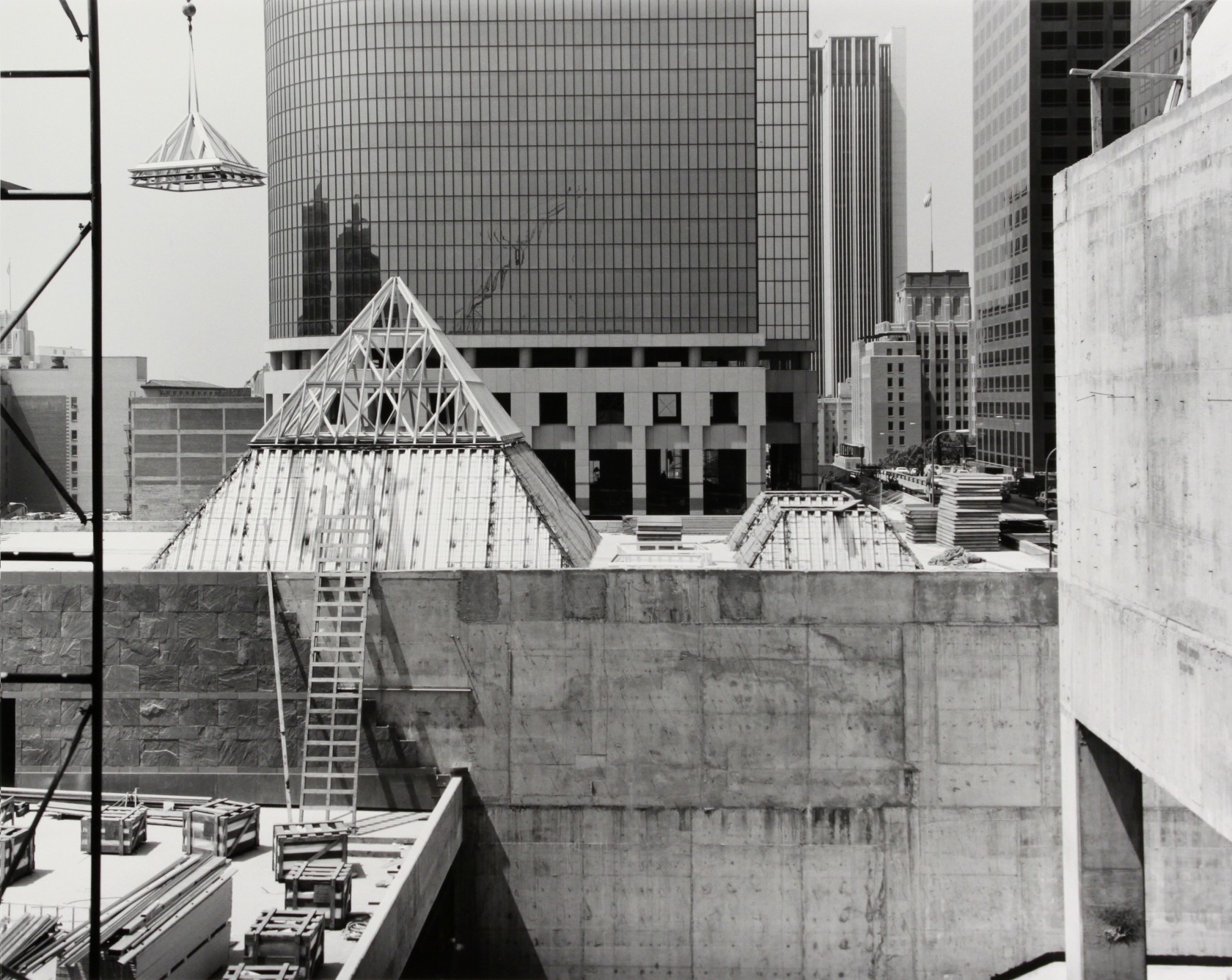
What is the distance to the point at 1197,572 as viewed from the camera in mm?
20812

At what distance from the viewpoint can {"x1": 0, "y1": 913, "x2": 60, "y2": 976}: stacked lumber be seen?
82.7 ft

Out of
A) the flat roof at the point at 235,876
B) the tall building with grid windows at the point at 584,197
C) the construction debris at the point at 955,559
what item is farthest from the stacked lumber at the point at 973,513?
the tall building with grid windows at the point at 584,197

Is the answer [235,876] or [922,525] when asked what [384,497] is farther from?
[922,525]

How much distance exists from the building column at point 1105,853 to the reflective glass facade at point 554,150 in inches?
3120

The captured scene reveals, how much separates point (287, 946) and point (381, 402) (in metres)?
25.4

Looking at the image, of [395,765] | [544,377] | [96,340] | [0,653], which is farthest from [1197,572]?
[544,377]

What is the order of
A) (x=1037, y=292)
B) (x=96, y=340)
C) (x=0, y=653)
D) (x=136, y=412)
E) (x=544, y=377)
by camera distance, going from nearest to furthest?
1. (x=96, y=340)
2. (x=0, y=653)
3. (x=544, y=377)
4. (x=136, y=412)
5. (x=1037, y=292)

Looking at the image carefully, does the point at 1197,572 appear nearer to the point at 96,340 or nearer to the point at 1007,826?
the point at 96,340

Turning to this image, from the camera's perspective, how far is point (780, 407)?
110 metres

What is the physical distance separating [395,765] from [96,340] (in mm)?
26683

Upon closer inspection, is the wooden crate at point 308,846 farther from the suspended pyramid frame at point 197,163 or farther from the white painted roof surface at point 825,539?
the suspended pyramid frame at point 197,163

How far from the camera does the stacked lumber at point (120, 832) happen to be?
3250 cm

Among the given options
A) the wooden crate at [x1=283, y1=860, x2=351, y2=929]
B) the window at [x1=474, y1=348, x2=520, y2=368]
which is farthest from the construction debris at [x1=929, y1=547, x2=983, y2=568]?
the window at [x1=474, y1=348, x2=520, y2=368]

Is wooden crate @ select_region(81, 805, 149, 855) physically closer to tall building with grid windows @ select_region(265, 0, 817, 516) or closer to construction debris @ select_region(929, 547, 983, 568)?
construction debris @ select_region(929, 547, 983, 568)
